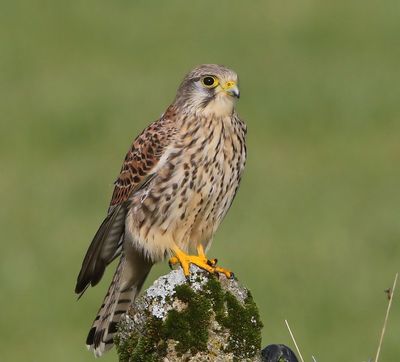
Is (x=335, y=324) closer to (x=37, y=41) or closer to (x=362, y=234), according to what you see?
(x=362, y=234)

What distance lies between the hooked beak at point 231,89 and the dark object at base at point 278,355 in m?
2.04

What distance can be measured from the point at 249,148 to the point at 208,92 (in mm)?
8137

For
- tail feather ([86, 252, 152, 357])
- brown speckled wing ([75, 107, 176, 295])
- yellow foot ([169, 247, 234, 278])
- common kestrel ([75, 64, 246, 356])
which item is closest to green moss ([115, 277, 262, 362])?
yellow foot ([169, 247, 234, 278])

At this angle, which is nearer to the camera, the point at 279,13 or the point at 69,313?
the point at 69,313

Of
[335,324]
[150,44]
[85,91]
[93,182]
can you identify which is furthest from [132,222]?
[150,44]

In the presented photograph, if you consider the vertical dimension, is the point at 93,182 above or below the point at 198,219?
above

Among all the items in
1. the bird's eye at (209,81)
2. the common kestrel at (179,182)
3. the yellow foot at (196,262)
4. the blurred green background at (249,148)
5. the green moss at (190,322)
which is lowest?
the green moss at (190,322)

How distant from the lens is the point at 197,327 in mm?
5383

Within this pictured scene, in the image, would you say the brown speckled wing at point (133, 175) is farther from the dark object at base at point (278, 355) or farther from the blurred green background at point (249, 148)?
the blurred green background at point (249, 148)

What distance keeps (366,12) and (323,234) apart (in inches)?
242

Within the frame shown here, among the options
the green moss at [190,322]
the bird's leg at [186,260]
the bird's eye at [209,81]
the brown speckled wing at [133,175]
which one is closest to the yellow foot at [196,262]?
the bird's leg at [186,260]

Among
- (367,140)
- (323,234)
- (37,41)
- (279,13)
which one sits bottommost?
(323,234)

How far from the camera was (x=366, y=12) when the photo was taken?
19.8 m

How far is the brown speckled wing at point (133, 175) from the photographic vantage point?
24.4ft
